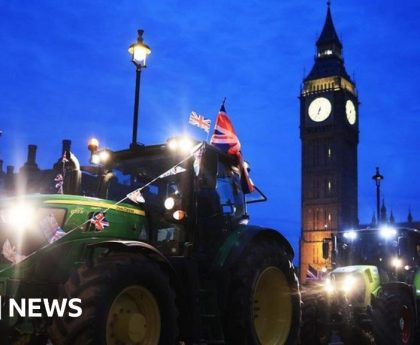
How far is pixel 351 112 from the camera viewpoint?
125 meters

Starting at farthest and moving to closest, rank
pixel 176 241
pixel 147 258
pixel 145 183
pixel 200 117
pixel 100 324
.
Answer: pixel 200 117
pixel 145 183
pixel 176 241
pixel 147 258
pixel 100 324

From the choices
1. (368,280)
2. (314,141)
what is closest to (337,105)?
(314,141)

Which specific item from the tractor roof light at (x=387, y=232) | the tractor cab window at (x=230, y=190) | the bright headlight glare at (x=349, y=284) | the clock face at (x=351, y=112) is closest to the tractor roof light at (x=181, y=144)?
the tractor cab window at (x=230, y=190)

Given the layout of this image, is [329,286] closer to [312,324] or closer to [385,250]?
[312,324]

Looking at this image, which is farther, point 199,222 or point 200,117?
point 200,117

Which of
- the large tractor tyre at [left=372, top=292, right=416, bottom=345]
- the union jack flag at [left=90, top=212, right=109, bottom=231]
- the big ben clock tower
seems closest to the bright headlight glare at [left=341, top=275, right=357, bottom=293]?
the large tractor tyre at [left=372, top=292, right=416, bottom=345]

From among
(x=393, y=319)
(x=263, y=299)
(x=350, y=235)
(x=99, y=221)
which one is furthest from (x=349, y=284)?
(x=99, y=221)

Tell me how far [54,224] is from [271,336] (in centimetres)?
345

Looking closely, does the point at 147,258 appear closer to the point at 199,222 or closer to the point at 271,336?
the point at 199,222

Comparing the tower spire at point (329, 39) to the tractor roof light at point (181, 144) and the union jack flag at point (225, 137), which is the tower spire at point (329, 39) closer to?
the union jack flag at point (225, 137)

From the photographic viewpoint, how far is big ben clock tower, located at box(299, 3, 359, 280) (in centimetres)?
11456

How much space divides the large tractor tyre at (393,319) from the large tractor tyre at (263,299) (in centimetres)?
305

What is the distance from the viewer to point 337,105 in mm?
120438

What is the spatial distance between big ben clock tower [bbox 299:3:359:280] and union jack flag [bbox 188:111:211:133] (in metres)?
105
